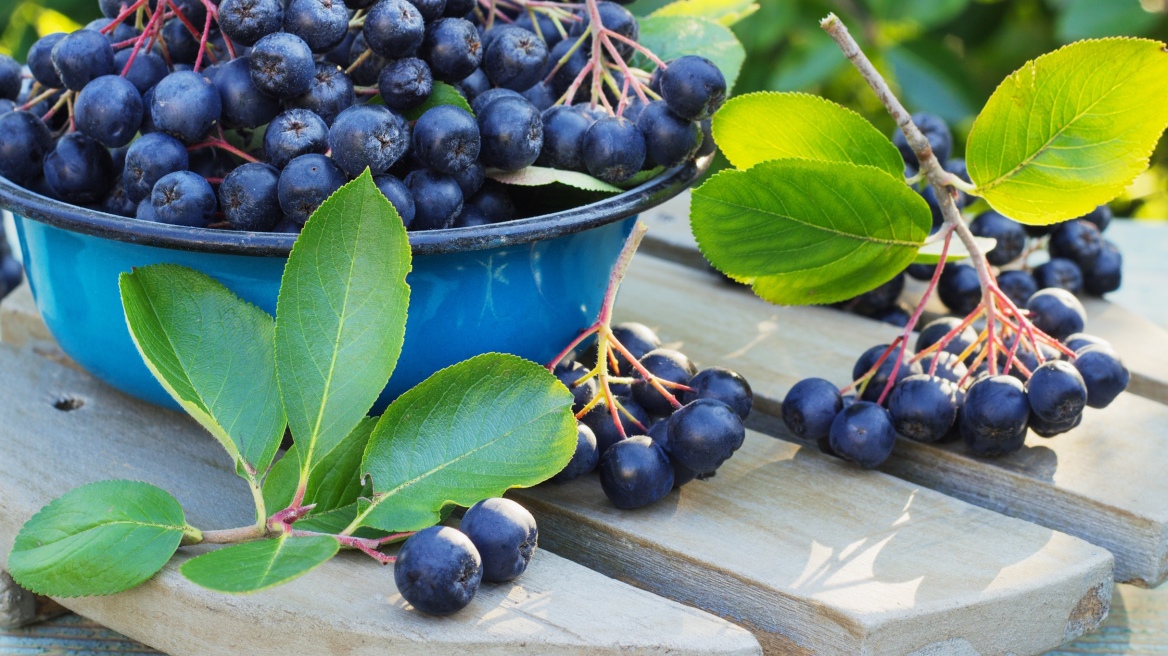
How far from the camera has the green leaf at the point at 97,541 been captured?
0.80 metres

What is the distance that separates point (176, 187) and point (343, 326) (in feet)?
0.63

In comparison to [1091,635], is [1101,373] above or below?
above

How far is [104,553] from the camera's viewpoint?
81 cm

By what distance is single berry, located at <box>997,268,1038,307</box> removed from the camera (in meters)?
1.39

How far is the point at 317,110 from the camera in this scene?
0.95m

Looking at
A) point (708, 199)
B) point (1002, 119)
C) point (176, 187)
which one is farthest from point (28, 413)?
point (1002, 119)

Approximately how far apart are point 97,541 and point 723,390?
1.74 ft

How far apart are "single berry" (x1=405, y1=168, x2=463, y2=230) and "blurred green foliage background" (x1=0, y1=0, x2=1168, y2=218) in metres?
1.28

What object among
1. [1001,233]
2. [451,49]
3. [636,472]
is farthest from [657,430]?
[1001,233]

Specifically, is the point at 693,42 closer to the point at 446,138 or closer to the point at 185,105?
the point at 446,138

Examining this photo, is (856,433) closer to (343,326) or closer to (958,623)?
(958,623)

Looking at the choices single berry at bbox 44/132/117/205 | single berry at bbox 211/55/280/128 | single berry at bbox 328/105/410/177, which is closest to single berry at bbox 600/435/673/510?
single berry at bbox 328/105/410/177

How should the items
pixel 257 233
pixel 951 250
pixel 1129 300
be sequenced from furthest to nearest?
1. pixel 1129 300
2. pixel 951 250
3. pixel 257 233

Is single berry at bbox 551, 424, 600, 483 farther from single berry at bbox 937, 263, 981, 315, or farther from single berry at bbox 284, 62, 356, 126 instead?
single berry at bbox 937, 263, 981, 315
